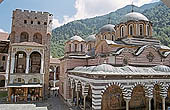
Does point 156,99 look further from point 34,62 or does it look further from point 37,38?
point 37,38

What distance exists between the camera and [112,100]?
15.3 meters

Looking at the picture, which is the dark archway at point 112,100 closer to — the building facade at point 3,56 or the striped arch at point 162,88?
the striped arch at point 162,88

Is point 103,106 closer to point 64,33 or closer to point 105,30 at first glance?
point 105,30

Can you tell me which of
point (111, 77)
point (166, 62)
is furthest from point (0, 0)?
point (166, 62)

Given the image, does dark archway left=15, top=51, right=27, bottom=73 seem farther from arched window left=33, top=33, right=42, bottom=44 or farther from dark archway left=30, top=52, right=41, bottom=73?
arched window left=33, top=33, right=42, bottom=44

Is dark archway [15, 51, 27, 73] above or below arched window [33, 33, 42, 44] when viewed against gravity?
below

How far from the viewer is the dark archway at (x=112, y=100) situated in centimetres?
1498

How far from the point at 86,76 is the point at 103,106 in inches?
175

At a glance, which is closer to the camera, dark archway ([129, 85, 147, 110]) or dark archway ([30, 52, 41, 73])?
dark archway ([129, 85, 147, 110])

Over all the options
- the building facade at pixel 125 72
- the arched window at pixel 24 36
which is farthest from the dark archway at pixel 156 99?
the arched window at pixel 24 36

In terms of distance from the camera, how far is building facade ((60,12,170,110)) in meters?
11.8

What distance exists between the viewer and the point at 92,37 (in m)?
31.4

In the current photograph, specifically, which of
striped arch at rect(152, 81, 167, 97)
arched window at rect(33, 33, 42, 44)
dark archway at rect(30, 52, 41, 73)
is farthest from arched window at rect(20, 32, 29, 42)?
striped arch at rect(152, 81, 167, 97)

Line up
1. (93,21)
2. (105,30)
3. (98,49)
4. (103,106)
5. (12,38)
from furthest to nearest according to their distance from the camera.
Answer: (93,21) → (105,30) → (12,38) → (98,49) → (103,106)
